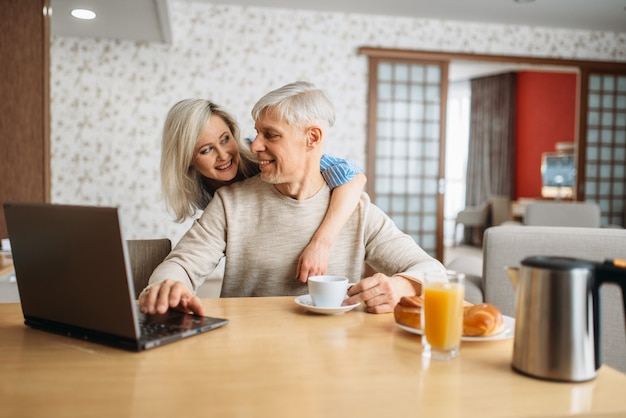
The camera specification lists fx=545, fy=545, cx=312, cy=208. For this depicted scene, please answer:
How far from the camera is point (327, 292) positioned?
1134 millimetres

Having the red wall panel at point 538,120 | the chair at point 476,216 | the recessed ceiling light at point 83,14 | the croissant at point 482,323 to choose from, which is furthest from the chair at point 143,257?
the red wall panel at point 538,120

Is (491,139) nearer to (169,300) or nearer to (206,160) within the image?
(206,160)

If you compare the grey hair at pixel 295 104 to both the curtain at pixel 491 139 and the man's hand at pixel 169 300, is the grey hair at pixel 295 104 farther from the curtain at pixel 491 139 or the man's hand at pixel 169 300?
the curtain at pixel 491 139

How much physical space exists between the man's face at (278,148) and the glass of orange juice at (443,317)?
771mm

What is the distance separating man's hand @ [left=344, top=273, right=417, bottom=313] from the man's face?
48cm

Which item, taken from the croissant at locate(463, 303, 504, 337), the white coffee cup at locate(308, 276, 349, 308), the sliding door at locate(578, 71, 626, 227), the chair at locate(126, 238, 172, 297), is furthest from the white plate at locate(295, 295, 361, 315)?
the sliding door at locate(578, 71, 626, 227)

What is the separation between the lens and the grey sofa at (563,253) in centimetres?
178

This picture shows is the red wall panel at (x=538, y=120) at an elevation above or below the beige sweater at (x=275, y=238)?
above

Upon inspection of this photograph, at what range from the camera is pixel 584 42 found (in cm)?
570

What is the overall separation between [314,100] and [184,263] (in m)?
0.58

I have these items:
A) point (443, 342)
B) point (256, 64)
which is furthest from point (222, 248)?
point (256, 64)

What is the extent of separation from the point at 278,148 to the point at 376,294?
558mm

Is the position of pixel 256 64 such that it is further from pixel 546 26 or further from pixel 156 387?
pixel 156 387

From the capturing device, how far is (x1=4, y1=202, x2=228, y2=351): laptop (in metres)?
0.83
